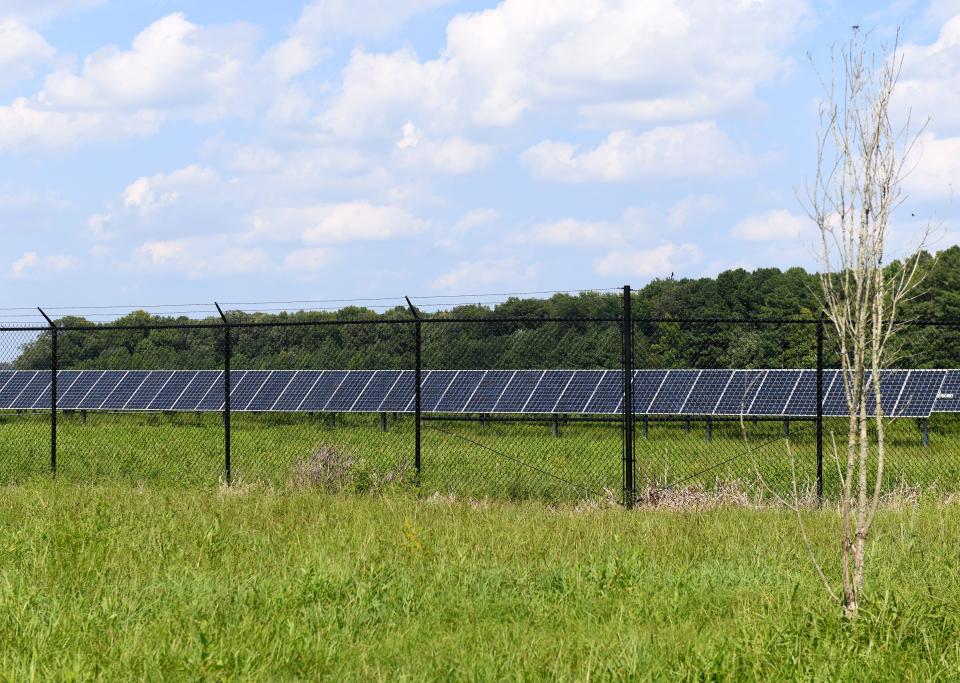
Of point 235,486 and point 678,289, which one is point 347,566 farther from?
point 678,289

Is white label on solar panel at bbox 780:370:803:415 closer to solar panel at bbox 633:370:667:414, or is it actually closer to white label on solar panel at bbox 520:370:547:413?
solar panel at bbox 633:370:667:414

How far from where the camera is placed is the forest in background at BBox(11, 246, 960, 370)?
2425cm

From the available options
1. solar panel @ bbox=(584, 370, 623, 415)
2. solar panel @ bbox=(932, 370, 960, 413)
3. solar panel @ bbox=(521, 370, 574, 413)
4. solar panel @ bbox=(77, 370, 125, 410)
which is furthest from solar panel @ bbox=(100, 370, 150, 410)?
solar panel @ bbox=(932, 370, 960, 413)

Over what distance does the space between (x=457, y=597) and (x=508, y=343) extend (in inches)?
791

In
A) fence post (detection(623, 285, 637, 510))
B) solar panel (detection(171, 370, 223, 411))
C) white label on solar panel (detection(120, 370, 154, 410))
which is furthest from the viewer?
white label on solar panel (detection(120, 370, 154, 410))

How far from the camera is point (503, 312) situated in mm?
22062

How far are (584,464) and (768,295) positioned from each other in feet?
62.4

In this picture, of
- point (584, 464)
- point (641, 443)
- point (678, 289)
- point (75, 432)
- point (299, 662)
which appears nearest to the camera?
point (299, 662)

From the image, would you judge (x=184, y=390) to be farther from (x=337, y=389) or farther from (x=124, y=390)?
(x=337, y=389)

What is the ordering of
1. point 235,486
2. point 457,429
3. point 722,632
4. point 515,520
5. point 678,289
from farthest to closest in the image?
point 678,289 → point 457,429 → point 235,486 → point 515,520 → point 722,632

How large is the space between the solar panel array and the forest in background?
1225mm

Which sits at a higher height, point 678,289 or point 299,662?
point 678,289

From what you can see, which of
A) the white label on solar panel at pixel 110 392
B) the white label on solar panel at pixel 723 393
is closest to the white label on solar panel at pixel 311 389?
the white label on solar panel at pixel 110 392

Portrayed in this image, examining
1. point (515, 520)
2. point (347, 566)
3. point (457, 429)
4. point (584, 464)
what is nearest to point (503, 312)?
point (457, 429)
